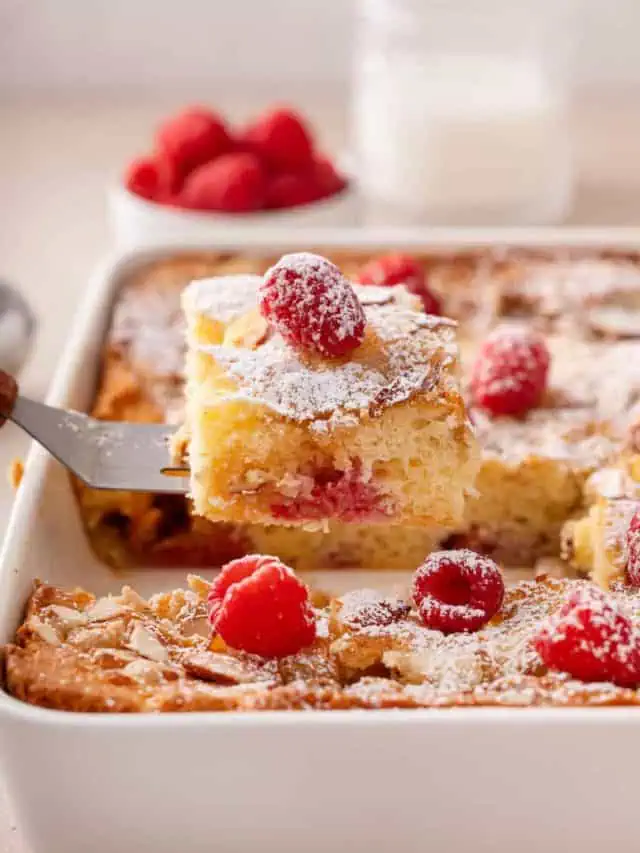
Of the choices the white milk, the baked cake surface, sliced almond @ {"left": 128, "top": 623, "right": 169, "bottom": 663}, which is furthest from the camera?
the white milk

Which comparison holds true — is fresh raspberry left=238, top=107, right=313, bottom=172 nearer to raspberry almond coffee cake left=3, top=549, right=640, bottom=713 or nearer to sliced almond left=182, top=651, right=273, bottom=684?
raspberry almond coffee cake left=3, top=549, right=640, bottom=713

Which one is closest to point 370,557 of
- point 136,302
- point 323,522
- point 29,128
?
point 323,522

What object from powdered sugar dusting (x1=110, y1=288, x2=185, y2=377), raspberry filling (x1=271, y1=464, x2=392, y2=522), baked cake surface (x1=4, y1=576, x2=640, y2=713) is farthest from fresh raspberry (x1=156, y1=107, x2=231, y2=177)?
baked cake surface (x1=4, y1=576, x2=640, y2=713)

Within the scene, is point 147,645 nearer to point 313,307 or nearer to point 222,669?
point 222,669

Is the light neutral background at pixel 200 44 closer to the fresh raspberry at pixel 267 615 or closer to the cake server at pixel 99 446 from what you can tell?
the cake server at pixel 99 446

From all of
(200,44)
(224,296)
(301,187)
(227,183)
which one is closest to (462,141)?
(301,187)

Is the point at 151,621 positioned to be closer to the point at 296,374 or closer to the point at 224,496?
the point at 224,496
